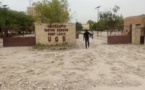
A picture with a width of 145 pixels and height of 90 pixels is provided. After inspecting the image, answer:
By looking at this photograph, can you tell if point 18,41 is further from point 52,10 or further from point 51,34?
point 52,10

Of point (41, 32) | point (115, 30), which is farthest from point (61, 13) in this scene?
point (115, 30)

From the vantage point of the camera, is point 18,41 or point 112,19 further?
point 112,19

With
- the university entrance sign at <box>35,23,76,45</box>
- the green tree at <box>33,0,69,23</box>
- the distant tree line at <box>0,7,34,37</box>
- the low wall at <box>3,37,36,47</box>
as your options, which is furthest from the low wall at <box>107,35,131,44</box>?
the distant tree line at <box>0,7,34,37</box>

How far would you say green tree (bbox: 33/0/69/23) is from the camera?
89.8 feet

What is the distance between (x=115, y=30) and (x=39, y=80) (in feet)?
87.2

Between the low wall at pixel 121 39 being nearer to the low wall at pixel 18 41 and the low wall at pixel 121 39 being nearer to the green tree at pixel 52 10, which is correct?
the green tree at pixel 52 10

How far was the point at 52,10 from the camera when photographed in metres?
27.5

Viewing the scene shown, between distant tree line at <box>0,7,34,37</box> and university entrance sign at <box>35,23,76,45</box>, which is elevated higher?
distant tree line at <box>0,7,34,37</box>

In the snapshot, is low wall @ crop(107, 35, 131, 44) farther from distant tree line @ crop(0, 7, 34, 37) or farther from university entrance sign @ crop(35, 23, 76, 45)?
distant tree line @ crop(0, 7, 34, 37)

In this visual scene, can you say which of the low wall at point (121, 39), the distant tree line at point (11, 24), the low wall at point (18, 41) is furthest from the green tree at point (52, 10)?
the low wall at point (121, 39)

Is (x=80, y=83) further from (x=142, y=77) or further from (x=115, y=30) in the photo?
(x=115, y=30)

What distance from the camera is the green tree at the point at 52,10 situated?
27.4 meters

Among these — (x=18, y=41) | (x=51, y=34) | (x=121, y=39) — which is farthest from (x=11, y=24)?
(x=121, y=39)

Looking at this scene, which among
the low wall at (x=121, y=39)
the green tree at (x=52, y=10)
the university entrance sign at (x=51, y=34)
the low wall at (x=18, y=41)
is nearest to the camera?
the university entrance sign at (x=51, y=34)
